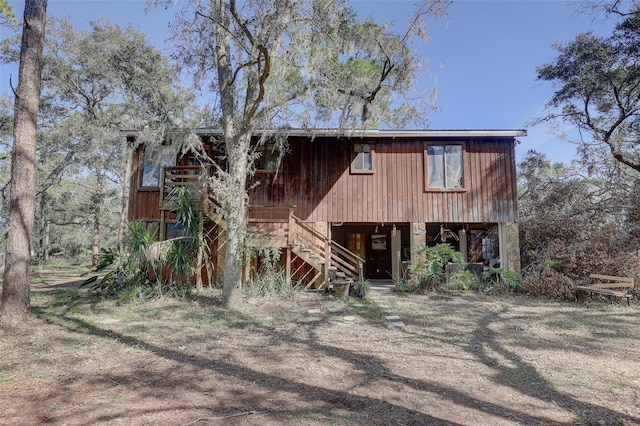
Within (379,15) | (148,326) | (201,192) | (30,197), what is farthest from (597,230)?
(30,197)

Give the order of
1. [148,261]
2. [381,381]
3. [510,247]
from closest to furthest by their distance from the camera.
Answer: [381,381] < [148,261] < [510,247]

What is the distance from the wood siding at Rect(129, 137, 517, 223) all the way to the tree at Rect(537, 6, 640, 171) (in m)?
4.16

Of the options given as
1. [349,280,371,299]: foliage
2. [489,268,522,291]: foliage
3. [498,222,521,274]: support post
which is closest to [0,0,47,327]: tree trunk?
[349,280,371,299]: foliage

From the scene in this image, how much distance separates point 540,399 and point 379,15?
7.21 m

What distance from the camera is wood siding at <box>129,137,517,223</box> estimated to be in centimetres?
1066

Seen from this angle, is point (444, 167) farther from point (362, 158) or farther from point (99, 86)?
point (99, 86)

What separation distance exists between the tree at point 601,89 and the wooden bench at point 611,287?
4558 mm

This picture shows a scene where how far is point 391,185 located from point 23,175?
8745 millimetres

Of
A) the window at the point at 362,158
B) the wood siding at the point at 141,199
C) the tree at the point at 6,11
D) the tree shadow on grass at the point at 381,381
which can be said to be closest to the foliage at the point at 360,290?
A: the tree shadow on grass at the point at 381,381

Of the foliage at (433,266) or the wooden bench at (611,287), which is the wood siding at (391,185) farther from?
the wooden bench at (611,287)

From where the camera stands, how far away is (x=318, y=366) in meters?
4.15

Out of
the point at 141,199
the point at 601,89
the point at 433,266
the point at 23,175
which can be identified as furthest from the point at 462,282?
the point at 23,175

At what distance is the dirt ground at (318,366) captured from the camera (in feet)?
9.75

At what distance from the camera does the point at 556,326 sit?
6148mm
